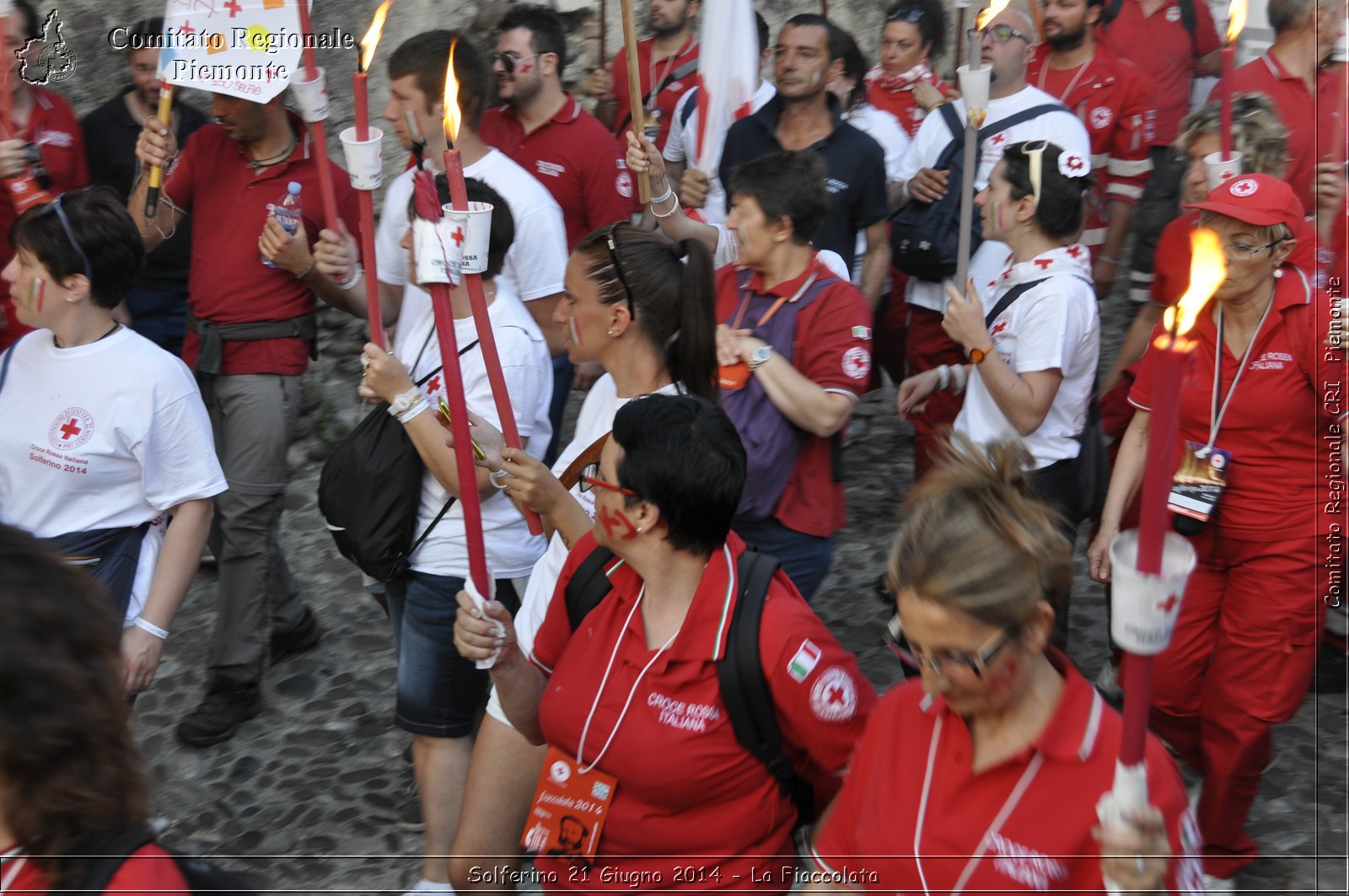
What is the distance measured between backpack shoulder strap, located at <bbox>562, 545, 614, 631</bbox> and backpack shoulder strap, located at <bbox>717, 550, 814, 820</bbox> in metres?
0.32

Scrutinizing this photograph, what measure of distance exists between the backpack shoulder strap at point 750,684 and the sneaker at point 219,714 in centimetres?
271

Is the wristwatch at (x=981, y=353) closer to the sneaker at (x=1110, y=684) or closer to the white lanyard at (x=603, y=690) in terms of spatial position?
the sneaker at (x=1110, y=684)

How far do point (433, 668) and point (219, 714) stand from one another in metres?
1.49

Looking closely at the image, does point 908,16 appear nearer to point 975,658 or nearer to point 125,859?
point 975,658

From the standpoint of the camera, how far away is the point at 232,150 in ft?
15.3

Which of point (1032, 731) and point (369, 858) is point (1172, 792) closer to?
point (1032, 731)

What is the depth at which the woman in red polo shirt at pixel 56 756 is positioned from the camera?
71.7 inches

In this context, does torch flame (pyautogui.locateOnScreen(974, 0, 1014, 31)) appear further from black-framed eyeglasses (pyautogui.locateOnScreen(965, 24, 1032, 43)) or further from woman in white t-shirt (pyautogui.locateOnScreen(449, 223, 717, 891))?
black-framed eyeglasses (pyautogui.locateOnScreen(965, 24, 1032, 43))

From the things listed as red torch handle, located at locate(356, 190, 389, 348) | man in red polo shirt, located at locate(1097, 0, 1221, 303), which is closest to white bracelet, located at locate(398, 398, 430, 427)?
red torch handle, located at locate(356, 190, 389, 348)

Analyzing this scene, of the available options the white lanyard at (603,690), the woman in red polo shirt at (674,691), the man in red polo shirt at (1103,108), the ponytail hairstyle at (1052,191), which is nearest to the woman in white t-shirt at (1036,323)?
the ponytail hairstyle at (1052,191)

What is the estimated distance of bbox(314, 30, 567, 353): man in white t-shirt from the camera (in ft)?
14.4

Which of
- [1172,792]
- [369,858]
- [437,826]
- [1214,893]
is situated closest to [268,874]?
[369,858]

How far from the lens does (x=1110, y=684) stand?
4.60 metres

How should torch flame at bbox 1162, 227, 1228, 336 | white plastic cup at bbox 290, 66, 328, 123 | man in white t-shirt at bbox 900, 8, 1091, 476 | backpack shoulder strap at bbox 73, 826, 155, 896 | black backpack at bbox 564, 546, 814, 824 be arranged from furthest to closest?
man in white t-shirt at bbox 900, 8, 1091, 476, white plastic cup at bbox 290, 66, 328, 123, black backpack at bbox 564, 546, 814, 824, backpack shoulder strap at bbox 73, 826, 155, 896, torch flame at bbox 1162, 227, 1228, 336
